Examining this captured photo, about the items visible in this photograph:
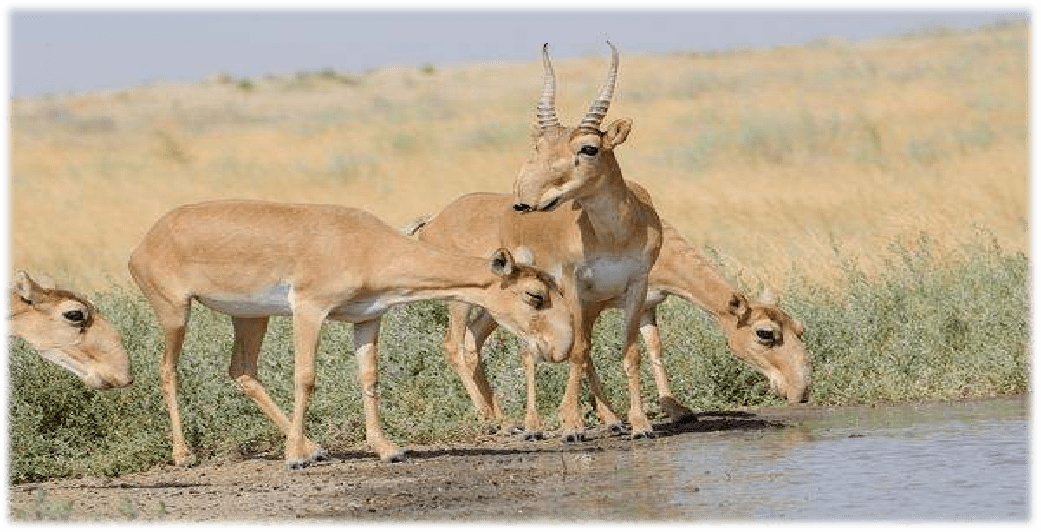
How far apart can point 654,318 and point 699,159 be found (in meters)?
21.4

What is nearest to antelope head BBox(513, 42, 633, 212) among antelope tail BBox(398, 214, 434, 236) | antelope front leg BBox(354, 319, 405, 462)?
antelope front leg BBox(354, 319, 405, 462)

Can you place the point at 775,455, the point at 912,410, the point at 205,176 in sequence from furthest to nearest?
1. the point at 205,176
2. the point at 912,410
3. the point at 775,455

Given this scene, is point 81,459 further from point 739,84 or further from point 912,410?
point 739,84

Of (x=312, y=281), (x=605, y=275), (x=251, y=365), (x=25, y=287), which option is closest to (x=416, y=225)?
(x=605, y=275)

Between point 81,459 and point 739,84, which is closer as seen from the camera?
point 81,459

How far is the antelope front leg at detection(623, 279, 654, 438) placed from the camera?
14914mm

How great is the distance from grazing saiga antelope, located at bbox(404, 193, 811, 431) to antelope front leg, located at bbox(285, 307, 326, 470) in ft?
6.93

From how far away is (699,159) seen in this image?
3744cm

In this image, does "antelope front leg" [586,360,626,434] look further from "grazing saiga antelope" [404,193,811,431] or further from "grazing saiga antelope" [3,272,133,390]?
"grazing saiga antelope" [3,272,133,390]

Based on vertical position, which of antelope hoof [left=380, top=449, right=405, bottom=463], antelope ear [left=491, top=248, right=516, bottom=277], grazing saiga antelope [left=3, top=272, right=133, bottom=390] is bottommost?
antelope hoof [left=380, top=449, right=405, bottom=463]

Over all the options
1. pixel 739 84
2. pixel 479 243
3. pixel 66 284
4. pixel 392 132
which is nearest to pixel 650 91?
pixel 739 84

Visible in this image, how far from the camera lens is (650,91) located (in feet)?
183

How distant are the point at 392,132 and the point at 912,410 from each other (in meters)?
31.7

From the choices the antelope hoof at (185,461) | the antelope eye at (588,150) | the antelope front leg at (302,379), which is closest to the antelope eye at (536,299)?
the antelope eye at (588,150)
